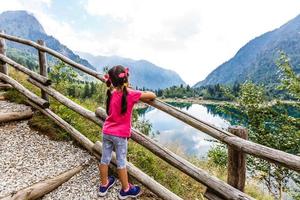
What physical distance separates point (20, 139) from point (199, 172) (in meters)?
3.73

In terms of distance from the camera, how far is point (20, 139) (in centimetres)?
643

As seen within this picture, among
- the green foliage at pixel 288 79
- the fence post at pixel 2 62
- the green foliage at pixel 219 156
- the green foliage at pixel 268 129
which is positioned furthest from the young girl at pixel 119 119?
the green foliage at pixel 219 156

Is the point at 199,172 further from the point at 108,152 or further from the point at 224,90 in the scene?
the point at 224,90

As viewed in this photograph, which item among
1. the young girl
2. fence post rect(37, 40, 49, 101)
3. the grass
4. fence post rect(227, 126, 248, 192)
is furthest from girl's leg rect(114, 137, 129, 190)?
fence post rect(37, 40, 49, 101)

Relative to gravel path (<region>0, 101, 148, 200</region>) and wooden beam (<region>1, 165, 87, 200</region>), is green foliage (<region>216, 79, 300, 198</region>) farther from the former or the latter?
wooden beam (<region>1, 165, 87, 200</region>)

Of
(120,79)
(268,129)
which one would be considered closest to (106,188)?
(120,79)

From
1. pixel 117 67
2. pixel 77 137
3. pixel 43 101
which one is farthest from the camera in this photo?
pixel 43 101

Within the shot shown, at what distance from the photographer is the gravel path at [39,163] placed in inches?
197

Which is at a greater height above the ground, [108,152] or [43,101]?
[43,101]

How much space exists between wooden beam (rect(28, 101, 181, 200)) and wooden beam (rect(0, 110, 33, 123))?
0.29 m

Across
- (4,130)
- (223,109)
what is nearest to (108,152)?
(4,130)

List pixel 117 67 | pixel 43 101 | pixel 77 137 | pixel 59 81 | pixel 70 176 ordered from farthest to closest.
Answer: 1. pixel 59 81
2. pixel 43 101
3. pixel 77 137
4. pixel 70 176
5. pixel 117 67

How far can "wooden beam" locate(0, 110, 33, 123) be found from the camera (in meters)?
6.90

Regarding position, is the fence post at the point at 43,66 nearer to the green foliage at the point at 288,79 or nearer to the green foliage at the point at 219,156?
the green foliage at the point at 288,79
